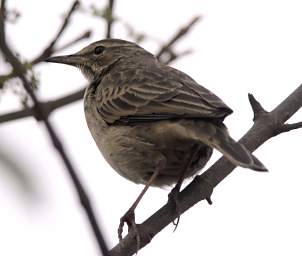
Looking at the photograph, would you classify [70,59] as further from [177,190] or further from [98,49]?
[177,190]

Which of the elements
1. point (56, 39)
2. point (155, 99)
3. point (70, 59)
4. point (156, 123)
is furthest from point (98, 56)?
point (56, 39)

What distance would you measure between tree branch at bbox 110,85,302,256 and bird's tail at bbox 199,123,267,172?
314 millimetres

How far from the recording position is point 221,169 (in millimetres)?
5375

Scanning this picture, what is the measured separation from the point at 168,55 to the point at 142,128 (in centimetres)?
118

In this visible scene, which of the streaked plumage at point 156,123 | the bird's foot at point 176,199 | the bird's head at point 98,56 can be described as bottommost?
the bird's foot at point 176,199

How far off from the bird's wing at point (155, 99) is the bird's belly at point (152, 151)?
10 centimetres

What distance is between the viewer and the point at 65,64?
7.52 meters

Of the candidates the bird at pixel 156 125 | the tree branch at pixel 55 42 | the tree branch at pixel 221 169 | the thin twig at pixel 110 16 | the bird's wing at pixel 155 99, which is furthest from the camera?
the bird's wing at pixel 155 99

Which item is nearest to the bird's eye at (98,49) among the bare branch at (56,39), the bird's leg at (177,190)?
the bird's leg at (177,190)

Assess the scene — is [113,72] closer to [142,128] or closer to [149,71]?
[149,71]

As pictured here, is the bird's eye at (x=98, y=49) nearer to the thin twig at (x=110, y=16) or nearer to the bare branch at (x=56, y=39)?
the thin twig at (x=110, y=16)

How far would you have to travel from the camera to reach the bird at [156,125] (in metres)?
5.19

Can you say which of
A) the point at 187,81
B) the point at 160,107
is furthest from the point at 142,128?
the point at 187,81

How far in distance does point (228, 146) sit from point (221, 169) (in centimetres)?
68
